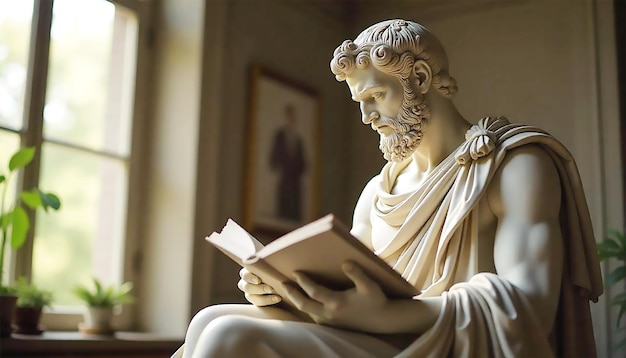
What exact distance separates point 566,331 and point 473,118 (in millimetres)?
2566

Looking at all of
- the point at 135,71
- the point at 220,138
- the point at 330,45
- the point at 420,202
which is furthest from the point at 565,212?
the point at 330,45

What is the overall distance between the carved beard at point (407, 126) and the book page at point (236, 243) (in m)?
0.52

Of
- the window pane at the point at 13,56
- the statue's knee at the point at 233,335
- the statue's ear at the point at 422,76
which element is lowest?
the statue's knee at the point at 233,335

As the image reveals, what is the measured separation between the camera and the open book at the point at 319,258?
1.58 metres

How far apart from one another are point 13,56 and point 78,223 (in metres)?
0.93

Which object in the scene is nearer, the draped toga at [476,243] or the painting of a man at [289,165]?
the draped toga at [476,243]

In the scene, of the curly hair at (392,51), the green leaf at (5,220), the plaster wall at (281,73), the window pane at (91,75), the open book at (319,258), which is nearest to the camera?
the open book at (319,258)

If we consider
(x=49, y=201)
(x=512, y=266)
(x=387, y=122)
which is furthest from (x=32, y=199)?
(x=512, y=266)

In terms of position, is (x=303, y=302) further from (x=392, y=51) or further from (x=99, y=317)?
(x=99, y=317)

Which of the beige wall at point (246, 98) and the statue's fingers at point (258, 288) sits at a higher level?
the beige wall at point (246, 98)

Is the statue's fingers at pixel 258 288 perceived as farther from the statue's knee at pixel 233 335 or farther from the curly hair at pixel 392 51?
the curly hair at pixel 392 51

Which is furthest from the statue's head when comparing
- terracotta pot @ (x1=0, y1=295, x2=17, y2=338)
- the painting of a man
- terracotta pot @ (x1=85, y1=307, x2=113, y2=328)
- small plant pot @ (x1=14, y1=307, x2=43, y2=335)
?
the painting of a man

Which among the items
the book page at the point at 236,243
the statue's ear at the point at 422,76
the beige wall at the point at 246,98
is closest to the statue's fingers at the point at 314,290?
the book page at the point at 236,243

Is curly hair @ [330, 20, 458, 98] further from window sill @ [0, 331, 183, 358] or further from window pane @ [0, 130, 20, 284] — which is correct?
window pane @ [0, 130, 20, 284]
